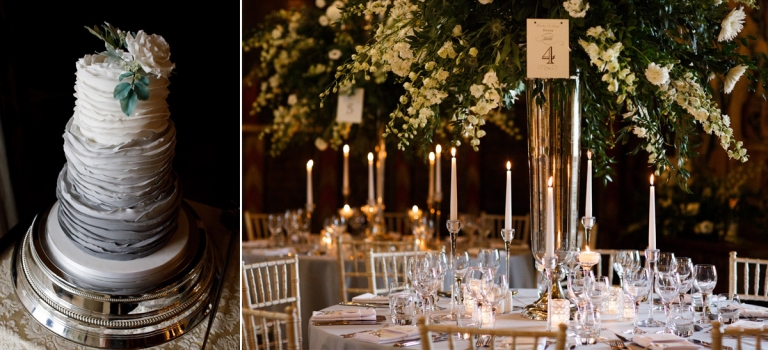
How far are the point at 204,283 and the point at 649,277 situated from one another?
4.81ft

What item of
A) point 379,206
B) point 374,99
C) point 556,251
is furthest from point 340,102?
point 556,251

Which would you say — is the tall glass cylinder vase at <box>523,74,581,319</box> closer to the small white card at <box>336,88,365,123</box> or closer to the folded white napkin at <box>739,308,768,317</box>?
the folded white napkin at <box>739,308,768,317</box>

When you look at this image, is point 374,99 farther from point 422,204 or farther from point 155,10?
point 155,10

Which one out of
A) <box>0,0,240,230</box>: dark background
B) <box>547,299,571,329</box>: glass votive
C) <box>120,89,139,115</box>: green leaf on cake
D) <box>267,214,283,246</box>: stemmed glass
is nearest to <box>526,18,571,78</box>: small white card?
<box>547,299,571,329</box>: glass votive

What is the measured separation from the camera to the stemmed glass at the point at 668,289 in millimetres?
2551

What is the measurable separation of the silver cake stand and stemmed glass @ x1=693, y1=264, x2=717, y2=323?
1.65 meters

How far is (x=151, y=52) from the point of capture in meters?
2.13

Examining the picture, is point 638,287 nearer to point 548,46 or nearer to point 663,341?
point 663,341

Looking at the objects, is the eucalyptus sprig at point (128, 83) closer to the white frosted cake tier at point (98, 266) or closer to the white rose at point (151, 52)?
the white rose at point (151, 52)

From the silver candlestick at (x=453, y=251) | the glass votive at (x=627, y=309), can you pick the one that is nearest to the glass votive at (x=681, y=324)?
the glass votive at (x=627, y=309)

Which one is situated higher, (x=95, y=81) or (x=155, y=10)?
(x=155, y=10)

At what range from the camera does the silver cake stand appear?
219 cm

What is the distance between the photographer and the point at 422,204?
709 cm

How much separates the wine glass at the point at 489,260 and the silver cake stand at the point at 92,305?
968 millimetres
